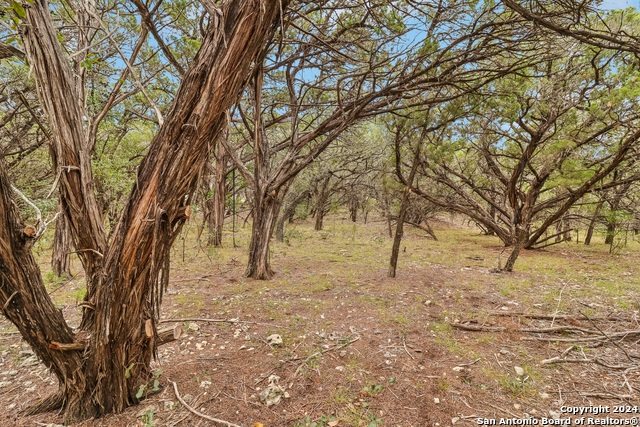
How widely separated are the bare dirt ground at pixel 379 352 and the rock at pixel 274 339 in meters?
0.06

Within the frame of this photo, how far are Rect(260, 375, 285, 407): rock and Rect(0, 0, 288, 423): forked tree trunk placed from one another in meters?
1.10

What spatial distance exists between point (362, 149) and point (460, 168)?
376 cm

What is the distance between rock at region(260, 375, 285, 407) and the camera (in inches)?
88.6

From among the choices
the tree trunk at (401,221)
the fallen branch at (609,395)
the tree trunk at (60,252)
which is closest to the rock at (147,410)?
the fallen branch at (609,395)

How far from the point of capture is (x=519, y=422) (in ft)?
6.79

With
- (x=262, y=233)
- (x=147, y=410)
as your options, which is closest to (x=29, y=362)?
(x=147, y=410)

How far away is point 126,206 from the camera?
1.82m

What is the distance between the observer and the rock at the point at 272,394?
225cm

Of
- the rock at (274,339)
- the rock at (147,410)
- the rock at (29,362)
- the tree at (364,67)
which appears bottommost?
the rock at (29,362)

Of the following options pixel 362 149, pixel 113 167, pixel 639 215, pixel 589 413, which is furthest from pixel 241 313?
pixel 639 215

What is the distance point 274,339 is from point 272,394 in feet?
2.86

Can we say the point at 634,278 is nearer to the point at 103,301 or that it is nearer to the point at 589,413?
the point at 589,413

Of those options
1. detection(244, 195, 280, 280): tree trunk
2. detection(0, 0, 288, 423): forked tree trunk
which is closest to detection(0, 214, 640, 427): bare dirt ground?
detection(244, 195, 280, 280): tree trunk

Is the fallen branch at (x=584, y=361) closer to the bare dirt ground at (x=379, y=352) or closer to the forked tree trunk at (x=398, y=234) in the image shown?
the bare dirt ground at (x=379, y=352)
